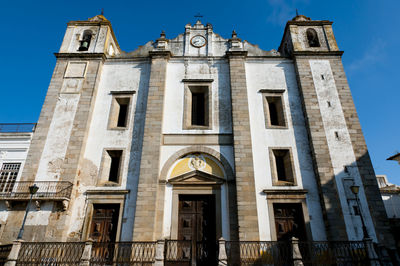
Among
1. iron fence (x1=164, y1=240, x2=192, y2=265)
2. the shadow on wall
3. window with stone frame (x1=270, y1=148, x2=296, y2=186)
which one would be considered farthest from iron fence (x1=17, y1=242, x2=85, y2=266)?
window with stone frame (x1=270, y1=148, x2=296, y2=186)

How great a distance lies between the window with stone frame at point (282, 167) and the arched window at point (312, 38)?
26.6ft

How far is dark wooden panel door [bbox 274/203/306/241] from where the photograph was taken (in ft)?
40.7

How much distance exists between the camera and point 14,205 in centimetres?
1270

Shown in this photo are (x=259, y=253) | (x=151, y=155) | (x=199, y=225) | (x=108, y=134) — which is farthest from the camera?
(x=108, y=134)

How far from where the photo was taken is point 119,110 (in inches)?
631

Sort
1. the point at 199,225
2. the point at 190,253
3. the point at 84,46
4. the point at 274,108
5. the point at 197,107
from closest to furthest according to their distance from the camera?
the point at 190,253 → the point at 199,225 → the point at 274,108 → the point at 197,107 → the point at 84,46

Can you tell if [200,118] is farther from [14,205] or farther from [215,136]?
[14,205]

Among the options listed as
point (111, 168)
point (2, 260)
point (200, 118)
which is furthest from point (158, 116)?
point (2, 260)

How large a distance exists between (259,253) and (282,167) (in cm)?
490

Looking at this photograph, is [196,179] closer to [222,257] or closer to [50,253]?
[222,257]

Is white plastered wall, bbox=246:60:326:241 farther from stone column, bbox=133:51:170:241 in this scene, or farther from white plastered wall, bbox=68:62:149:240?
white plastered wall, bbox=68:62:149:240

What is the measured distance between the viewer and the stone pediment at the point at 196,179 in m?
13.4

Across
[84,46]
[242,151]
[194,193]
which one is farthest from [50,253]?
[84,46]

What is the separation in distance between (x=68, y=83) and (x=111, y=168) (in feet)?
19.3
